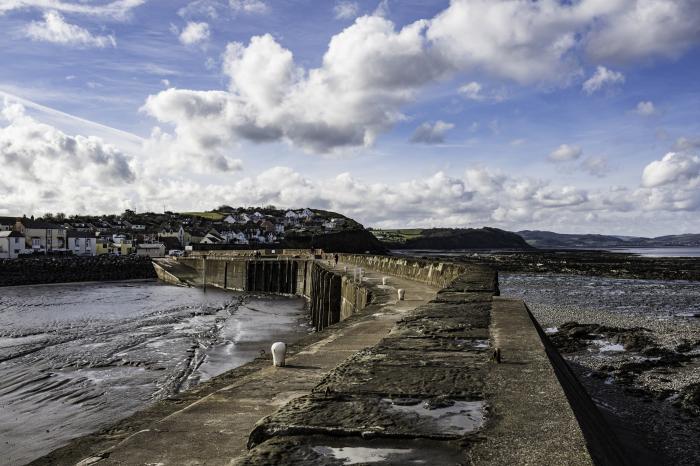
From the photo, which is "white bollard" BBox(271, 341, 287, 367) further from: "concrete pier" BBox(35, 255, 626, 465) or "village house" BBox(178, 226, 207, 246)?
"village house" BBox(178, 226, 207, 246)

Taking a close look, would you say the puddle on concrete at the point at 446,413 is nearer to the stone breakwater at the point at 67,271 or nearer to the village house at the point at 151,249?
the stone breakwater at the point at 67,271

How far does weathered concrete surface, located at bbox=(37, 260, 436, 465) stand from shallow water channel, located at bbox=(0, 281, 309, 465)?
4080mm

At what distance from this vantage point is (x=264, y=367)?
661 cm

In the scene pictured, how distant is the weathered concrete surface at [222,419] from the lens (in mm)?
3598

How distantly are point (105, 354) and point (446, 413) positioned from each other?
1432cm

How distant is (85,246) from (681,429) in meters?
87.3

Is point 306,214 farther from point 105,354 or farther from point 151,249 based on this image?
point 105,354

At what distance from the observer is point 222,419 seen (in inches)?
173

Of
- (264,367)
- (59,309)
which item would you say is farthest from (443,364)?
(59,309)

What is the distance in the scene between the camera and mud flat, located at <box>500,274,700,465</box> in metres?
8.58

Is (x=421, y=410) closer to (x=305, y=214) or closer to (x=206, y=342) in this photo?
(x=206, y=342)

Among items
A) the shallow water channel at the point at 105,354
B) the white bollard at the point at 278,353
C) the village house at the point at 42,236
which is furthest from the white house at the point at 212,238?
the white bollard at the point at 278,353

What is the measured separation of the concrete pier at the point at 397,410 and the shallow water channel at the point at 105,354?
4403 millimetres

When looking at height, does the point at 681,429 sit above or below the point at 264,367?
below
